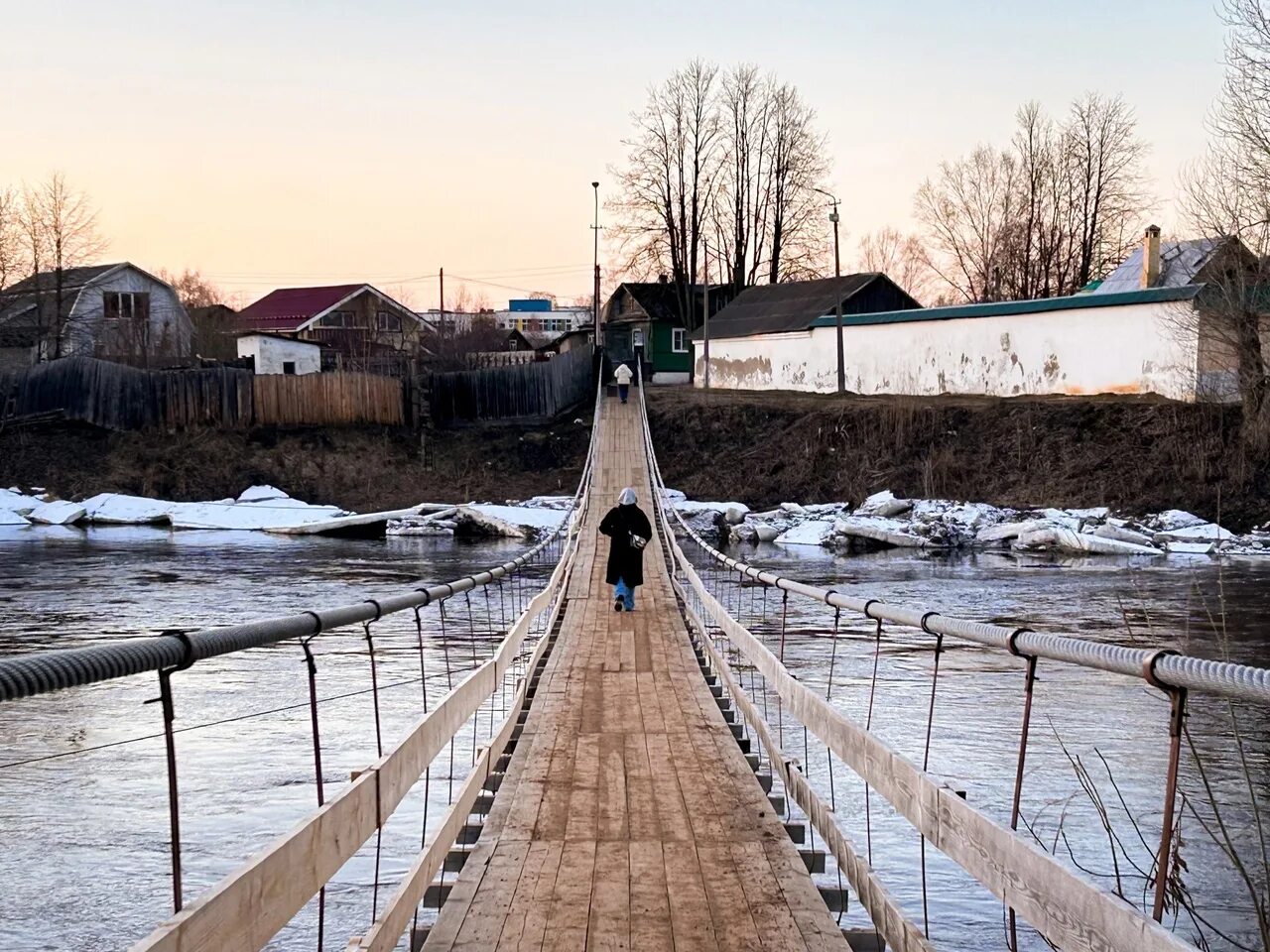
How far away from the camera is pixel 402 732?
33.4 ft

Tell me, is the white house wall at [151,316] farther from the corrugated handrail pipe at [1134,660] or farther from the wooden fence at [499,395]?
the corrugated handrail pipe at [1134,660]

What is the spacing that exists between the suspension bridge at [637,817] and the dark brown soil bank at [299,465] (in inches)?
945

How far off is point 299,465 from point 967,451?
51.4 ft

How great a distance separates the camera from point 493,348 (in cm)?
7844

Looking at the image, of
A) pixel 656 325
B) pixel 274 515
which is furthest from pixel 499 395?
pixel 656 325

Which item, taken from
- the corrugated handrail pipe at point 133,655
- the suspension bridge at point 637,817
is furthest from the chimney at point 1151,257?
the corrugated handrail pipe at point 133,655

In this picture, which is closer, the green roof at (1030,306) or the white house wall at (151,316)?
the green roof at (1030,306)

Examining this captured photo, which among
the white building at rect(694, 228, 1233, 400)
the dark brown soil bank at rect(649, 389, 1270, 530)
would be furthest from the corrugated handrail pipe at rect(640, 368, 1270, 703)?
the white building at rect(694, 228, 1233, 400)

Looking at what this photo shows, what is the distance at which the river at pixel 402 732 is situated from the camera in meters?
6.79

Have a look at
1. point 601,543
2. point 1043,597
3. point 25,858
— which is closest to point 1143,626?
point 1043,597

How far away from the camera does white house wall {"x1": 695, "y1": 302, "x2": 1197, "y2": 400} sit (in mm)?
28906

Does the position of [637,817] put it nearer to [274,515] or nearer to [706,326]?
[274,515]

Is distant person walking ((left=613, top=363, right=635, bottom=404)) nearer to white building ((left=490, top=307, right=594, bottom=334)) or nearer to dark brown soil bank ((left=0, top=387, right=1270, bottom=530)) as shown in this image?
dark brown soil bank ((left=0, top=387, right=1270, bottom=530))

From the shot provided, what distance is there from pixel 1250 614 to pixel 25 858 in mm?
12769
